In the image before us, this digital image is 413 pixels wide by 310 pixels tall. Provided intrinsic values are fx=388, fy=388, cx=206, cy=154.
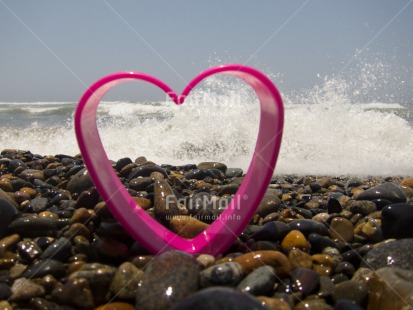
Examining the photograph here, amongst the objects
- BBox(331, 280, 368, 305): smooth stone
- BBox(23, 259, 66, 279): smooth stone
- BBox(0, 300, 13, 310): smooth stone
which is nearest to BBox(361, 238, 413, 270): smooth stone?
BBox(331, 280, 368, 305): smooth stone

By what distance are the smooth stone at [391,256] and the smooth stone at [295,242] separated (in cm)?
35

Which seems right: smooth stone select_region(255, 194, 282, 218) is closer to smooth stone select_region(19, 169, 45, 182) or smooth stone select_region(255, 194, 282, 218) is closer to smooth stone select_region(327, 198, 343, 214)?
smooth stone select_region(327, 198, 343, 214)

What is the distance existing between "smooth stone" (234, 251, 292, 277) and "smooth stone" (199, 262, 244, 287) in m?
0.13

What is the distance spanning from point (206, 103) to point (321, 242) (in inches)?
258

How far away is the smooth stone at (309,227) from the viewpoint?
8.46ft

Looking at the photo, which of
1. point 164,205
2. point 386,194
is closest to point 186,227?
point 164,205

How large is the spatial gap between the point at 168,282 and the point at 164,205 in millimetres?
995

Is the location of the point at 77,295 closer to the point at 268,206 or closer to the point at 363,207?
the point at 268,206

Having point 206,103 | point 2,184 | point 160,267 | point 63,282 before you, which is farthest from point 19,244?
point 206,103

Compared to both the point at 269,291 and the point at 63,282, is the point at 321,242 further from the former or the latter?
the point at 63,282

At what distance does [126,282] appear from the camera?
196 centimetres

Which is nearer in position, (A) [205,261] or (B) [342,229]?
(A) [205,261]

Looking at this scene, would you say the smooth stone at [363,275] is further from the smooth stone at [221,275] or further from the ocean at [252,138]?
the ocean at [252,138]

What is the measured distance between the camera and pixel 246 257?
211 cm
